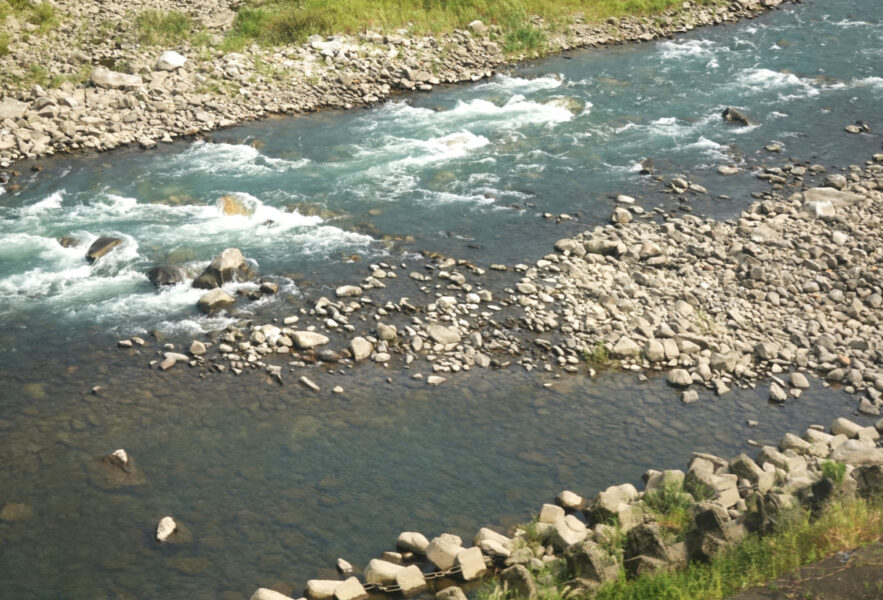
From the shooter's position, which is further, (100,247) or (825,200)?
(825,200)

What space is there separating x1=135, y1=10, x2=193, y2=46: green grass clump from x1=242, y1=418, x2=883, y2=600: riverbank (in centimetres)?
2301

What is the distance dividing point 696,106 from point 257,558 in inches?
867

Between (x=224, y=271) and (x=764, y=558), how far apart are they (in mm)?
12290

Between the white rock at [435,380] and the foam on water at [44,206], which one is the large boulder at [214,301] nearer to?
the white rock at [435,380]

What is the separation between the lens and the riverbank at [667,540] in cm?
1072

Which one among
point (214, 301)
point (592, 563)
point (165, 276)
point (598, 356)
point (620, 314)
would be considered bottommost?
point (598, 356)

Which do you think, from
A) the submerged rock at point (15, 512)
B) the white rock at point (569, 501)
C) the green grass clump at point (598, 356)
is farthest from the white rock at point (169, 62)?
the white rock at point (569, 501)

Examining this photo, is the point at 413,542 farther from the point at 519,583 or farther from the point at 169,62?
the point at 169,62

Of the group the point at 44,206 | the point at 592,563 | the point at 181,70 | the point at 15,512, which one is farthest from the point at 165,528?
the point at 181,70

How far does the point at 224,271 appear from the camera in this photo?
19.0 meters

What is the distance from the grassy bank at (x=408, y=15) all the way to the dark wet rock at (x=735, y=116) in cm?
849

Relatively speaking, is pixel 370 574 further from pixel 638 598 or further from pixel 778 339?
pixel 778 339

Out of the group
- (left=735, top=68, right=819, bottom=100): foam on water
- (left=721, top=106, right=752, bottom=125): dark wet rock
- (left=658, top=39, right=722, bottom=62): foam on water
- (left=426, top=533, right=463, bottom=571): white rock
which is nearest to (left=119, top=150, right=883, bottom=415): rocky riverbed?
(left=426, top=533, right=463, bottom=571): white rock

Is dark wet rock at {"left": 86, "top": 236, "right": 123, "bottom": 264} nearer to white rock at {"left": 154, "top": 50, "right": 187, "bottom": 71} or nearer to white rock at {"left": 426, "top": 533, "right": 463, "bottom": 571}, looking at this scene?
white rock at {"left": 154, "top": 50, "right": 187, "bottom": 71}
